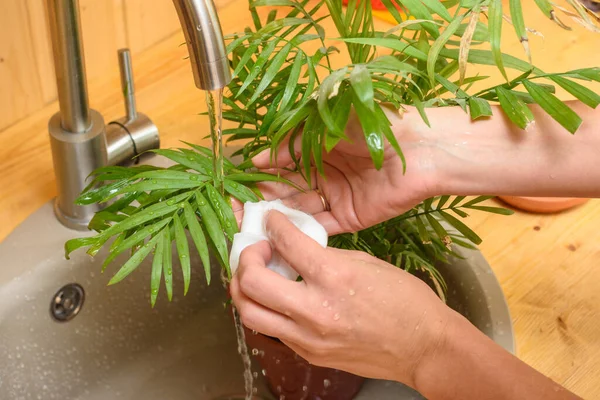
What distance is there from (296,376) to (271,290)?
31 centimetres

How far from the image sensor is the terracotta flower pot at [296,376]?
0.93 metres

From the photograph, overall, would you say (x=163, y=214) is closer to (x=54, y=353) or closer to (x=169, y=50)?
(x=54, y=353)

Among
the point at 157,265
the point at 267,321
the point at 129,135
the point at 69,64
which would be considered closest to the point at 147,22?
the point at 129,135

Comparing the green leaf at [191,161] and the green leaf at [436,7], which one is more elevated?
the green leaf at [436,7]

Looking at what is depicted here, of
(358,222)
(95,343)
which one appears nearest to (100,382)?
(95,343)

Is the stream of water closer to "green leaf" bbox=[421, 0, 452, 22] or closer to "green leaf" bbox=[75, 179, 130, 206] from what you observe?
"green leaf" bbox=[75, 179, 130, 206]

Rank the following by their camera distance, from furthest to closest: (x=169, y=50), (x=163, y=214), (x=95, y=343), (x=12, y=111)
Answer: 1. (x=169, y=50)
2. (x=12, y=111)
3. (x=95, y=343)
4. (x=163, y=214)

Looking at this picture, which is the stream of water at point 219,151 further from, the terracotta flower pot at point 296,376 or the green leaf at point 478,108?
the green leaf at point 478,108

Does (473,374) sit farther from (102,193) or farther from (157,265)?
(102,193)

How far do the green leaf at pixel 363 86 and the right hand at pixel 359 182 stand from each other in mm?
107

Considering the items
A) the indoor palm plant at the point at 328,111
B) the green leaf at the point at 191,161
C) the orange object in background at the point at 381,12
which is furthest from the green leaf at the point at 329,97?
the orange object in background at the point at 381,12

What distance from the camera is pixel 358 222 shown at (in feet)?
2.91

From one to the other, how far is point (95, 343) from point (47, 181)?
258mm

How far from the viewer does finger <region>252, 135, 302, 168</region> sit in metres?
0.83
